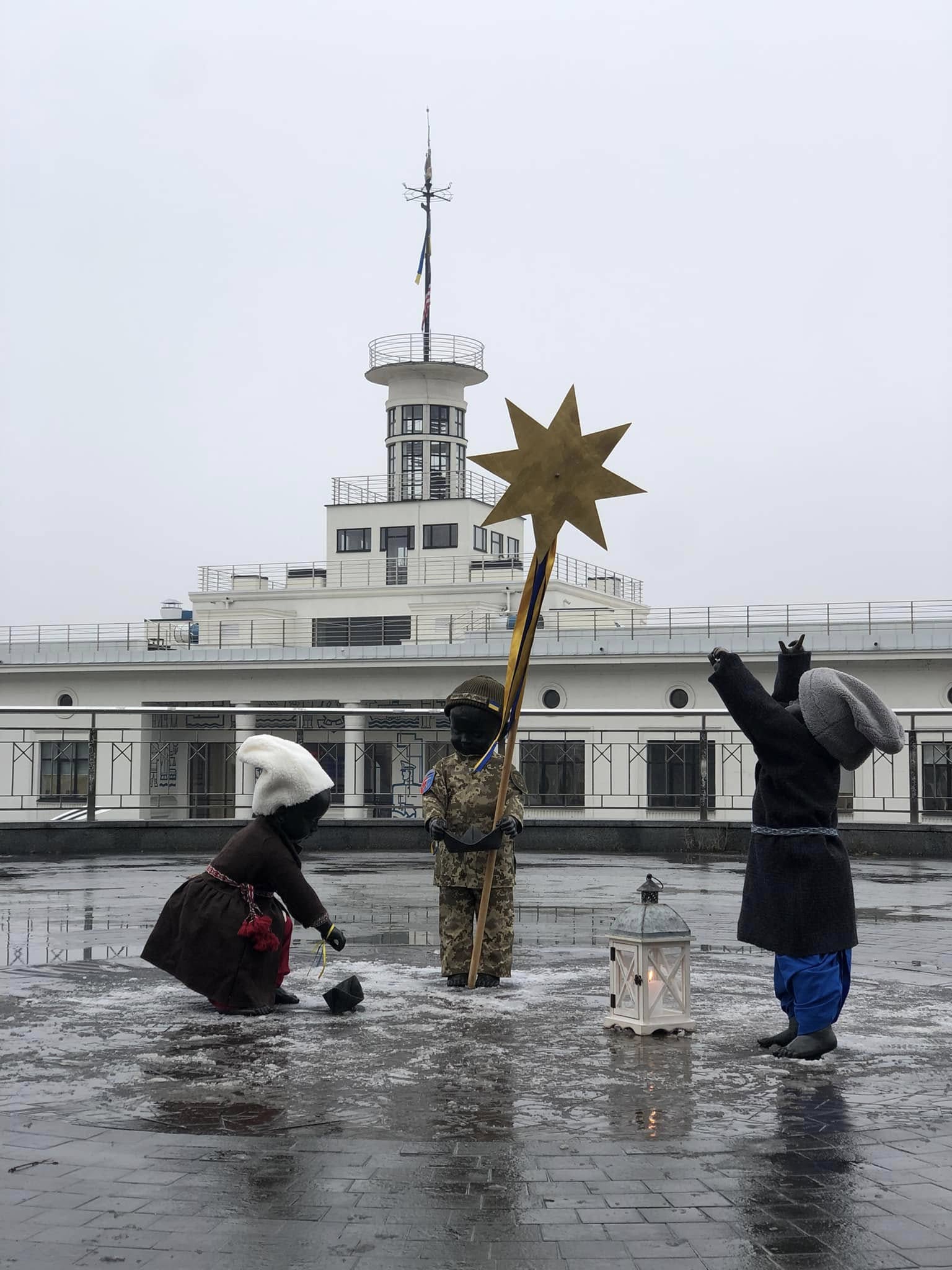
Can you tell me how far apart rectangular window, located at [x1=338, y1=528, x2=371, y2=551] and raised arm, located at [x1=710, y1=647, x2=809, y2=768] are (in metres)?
62.2

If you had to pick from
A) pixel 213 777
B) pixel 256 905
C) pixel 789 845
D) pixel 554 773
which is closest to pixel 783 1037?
pixel 789 845

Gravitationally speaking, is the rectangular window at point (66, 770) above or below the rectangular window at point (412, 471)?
below

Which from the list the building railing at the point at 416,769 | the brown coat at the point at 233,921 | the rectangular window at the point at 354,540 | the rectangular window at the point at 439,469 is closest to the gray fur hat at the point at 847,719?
the brown coat at the point at 233,921

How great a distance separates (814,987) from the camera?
5.90m

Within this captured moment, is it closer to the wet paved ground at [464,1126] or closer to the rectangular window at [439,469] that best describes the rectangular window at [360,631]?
the rectangular window at [439,469]

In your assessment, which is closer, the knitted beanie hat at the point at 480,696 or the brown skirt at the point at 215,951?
the brown skirt at the point at 215,951

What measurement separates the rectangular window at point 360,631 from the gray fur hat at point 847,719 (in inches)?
2256

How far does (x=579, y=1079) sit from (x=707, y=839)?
11.9 metres

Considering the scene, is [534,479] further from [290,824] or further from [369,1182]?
[369,1182]

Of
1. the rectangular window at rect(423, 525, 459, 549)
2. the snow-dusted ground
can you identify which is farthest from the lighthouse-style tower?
the snow-dusted ground

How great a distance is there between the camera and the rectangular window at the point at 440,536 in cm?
6650

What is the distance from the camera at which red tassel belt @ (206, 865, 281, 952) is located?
6898 millimetres

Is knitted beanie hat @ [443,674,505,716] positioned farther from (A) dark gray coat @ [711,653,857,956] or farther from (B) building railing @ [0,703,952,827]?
(B) building railing @ [0,703,952,827]

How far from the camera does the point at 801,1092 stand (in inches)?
208
